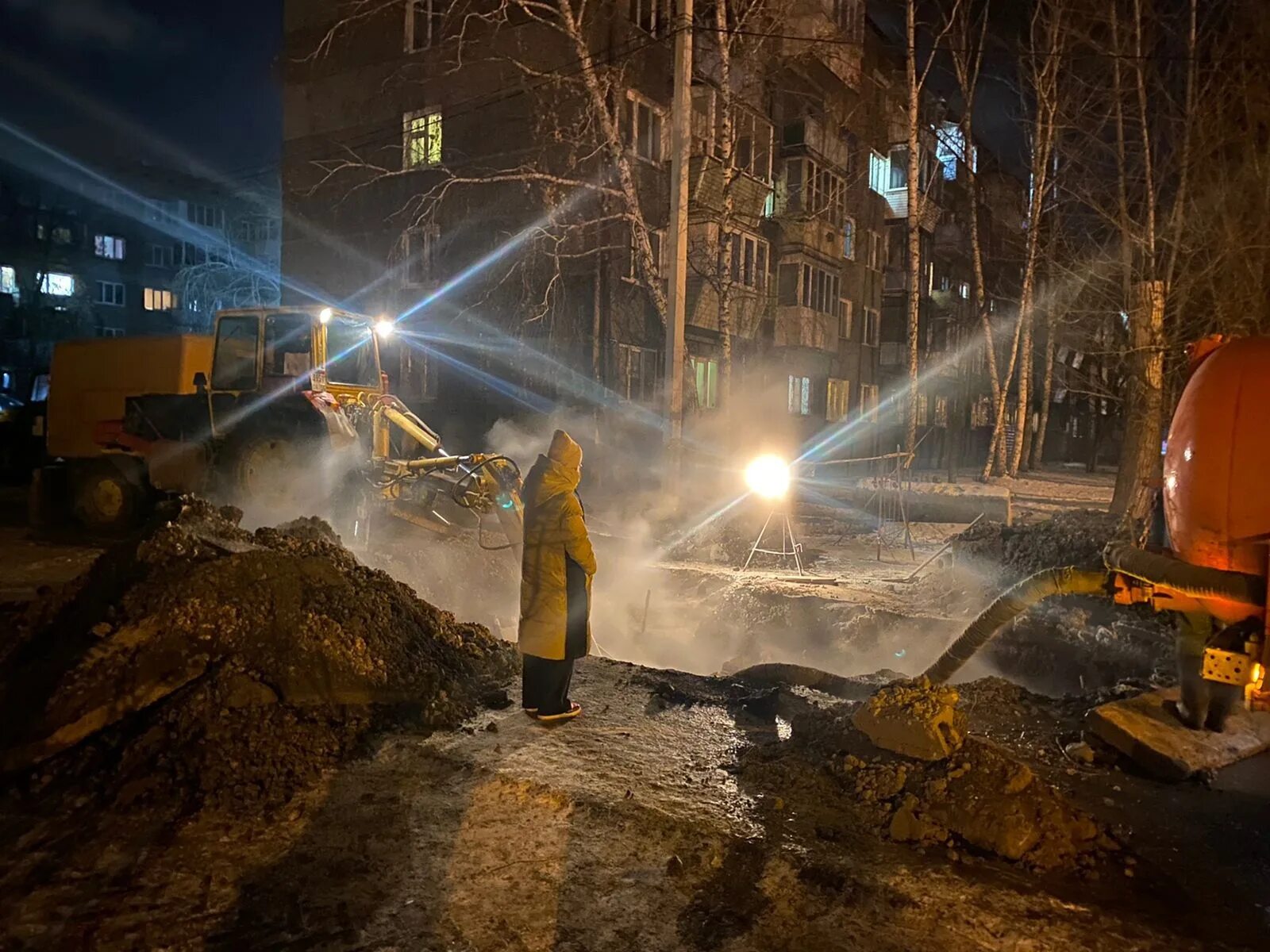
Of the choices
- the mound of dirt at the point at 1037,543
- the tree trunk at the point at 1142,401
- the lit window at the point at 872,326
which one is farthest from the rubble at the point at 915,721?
the lit window at the point at 872,326

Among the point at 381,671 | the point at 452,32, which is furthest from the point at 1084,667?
the point at 452,32

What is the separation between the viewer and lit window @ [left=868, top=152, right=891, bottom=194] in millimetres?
31497

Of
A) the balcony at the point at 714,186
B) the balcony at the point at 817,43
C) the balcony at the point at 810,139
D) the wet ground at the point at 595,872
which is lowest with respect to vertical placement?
the wet ground at the point at 595,872

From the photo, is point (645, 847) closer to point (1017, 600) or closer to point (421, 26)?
point (1017, 600)

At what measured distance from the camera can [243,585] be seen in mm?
5539

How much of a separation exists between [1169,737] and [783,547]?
7.83m

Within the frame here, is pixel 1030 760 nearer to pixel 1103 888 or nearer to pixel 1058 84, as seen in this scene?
pixel 1103 888

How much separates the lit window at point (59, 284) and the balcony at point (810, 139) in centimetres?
4026

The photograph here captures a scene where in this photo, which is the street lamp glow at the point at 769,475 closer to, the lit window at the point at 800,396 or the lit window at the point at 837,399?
the lit window at the point at 800,396

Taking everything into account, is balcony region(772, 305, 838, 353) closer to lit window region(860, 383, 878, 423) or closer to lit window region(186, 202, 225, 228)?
lit window region(860, 383, 878, 423)

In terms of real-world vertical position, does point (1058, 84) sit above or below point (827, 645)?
above

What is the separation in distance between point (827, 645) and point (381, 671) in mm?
6669

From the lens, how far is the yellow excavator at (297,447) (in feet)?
34.3

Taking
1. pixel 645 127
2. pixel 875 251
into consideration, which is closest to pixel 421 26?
pixel 645 127
